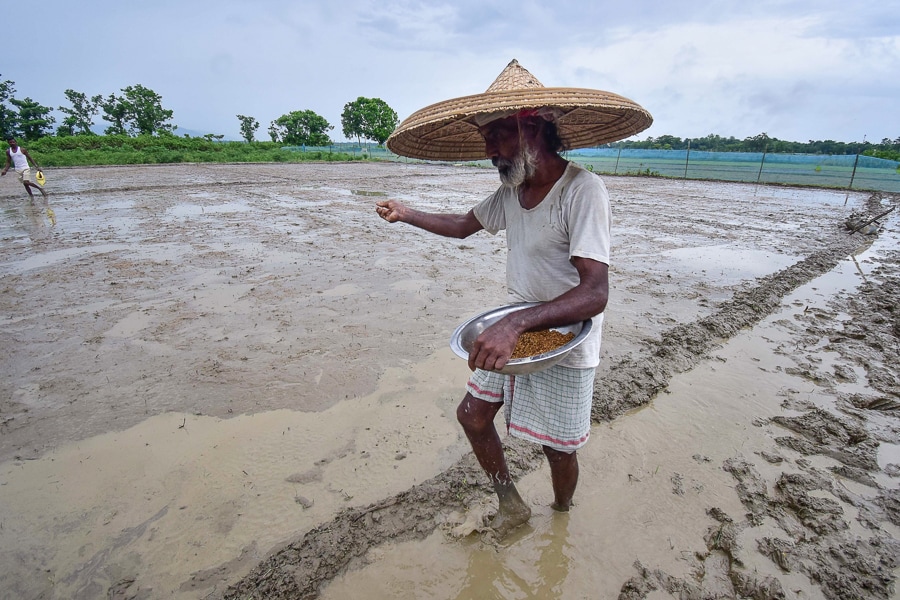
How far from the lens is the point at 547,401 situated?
1.60m

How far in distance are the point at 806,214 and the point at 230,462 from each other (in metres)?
12.6

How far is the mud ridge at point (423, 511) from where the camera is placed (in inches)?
65.5

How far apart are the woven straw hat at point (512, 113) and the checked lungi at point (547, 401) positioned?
2.88 ft

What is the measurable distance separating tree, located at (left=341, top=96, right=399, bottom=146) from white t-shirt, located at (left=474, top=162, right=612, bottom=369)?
1656 inches

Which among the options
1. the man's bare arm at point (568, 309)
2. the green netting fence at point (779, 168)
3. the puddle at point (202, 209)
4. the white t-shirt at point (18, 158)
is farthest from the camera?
the green netting fence at point (779, 168)

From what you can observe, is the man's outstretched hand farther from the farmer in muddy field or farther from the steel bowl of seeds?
the steel bowl of seeds

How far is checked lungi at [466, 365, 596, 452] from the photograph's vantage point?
1.56 metres

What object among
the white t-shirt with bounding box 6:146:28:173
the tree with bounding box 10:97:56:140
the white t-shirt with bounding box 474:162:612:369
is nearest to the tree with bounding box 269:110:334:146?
the tree with bounding box 10:97:56:140

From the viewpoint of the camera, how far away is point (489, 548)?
1835mm

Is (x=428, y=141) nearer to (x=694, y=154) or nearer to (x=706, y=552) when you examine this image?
(x=706, y=552)

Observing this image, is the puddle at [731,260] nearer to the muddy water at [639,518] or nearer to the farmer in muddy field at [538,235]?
the muddy water at [639,518]

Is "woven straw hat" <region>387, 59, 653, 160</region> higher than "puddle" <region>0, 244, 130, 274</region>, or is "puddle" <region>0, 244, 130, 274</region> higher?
"woven straw hat" <region>387, 59, 653, 160</region>

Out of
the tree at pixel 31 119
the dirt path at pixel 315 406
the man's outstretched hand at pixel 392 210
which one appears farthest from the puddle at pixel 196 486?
the tree at pixel 31 119

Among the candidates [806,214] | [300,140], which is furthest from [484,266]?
[300,140]
